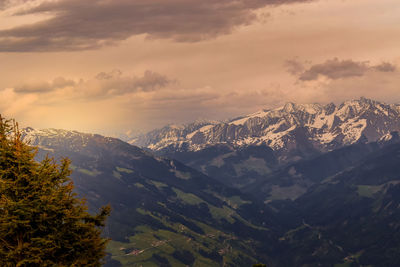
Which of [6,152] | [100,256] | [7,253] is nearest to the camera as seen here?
[7,253]

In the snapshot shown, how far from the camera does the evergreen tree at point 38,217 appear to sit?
4012 centimetres

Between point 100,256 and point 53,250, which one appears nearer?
point 53,250

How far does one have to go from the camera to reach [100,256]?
44.8m

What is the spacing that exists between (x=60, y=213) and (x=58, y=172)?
3.90 metres

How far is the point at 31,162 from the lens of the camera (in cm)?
4244

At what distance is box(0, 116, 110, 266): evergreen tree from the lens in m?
40.1

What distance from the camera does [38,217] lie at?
41188 millimetres

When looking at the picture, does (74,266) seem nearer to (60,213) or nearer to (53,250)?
(53,250)

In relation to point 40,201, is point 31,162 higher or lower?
higher

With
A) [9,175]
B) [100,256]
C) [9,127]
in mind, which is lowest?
[100,256]

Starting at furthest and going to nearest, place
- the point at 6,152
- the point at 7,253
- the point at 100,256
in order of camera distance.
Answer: the point at 100,256, the point at 6,152, the point at 7,253

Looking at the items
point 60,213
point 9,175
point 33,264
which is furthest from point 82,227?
point 9,175

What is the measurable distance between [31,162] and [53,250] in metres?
8.27

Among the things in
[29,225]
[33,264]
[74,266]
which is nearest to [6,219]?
[29,225]
